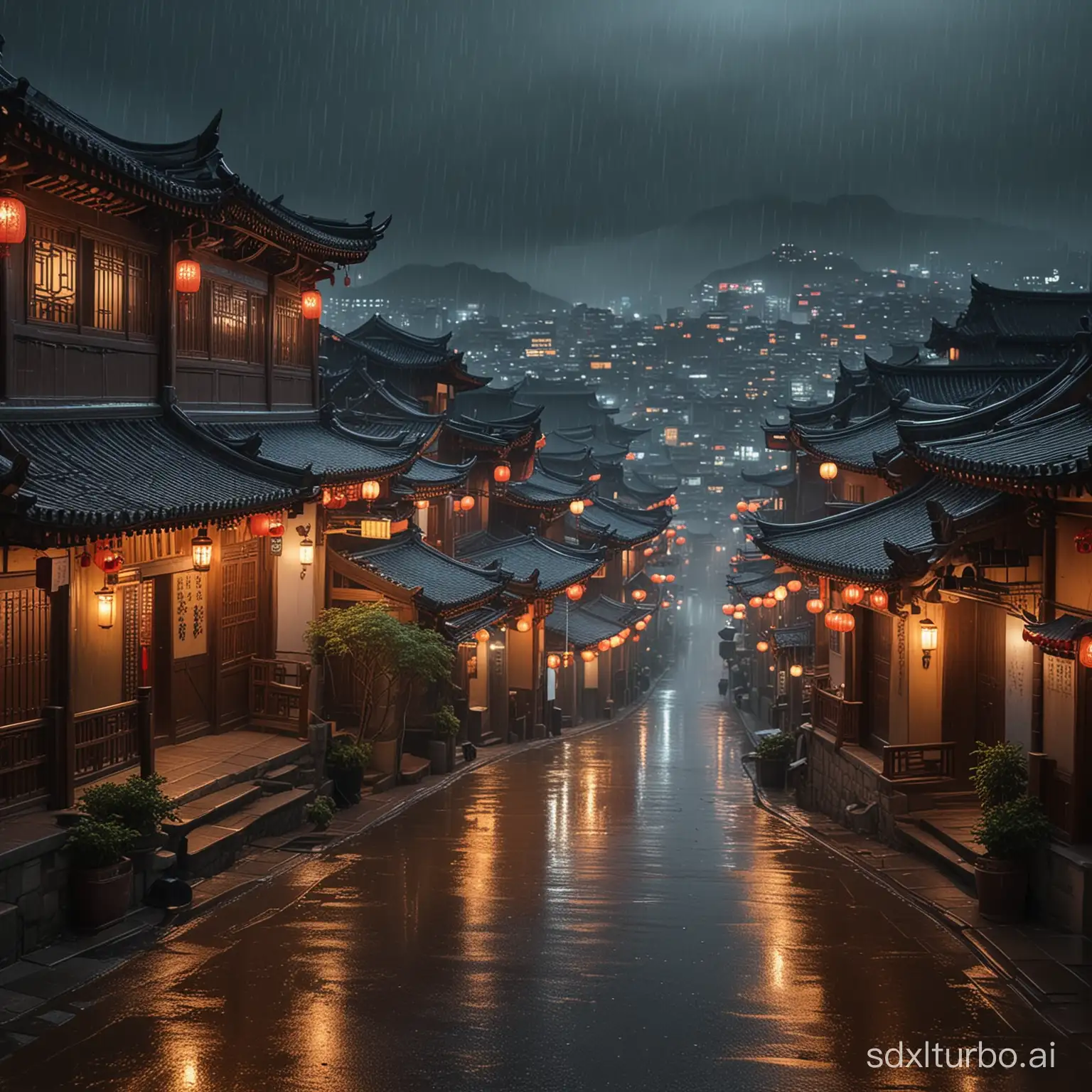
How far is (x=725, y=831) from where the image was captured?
23047 millimetres

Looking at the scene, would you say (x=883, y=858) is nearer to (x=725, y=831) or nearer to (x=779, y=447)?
(x=725, y=831)

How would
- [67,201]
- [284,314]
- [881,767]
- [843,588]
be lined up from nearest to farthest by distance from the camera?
1. [67,201]
2. [881,767]
3. [843,588]
4. [284,314]

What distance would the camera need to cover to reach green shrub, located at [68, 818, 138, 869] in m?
14.6

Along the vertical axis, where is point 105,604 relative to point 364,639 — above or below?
above

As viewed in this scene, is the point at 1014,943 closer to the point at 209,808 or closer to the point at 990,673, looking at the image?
the point at 990,673

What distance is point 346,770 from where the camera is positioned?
75.5 ft

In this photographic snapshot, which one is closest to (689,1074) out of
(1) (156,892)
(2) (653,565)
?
(1) (156,892)

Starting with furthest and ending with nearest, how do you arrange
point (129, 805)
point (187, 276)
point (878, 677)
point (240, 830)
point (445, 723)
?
point (445, 723) → point (878, 677) → point (187, 276) → point (240, 830) → point (129, 805)

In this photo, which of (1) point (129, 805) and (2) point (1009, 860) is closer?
(1) point (129, 805)

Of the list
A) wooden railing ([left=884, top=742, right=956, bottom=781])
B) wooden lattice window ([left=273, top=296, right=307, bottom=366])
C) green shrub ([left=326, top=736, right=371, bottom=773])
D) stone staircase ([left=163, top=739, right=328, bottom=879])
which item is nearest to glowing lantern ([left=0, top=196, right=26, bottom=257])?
stone staircase ([left=163, top=739, right=328, bottom=879])

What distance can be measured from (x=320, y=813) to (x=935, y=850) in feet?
31.8

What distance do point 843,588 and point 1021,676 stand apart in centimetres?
486

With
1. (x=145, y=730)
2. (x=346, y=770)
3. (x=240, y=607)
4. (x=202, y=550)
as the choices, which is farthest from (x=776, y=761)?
(x=145, y=730)

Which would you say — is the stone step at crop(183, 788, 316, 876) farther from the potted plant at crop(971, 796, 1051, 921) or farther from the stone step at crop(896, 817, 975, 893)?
the potted plant at crop(971, 796, 1051, 921)
